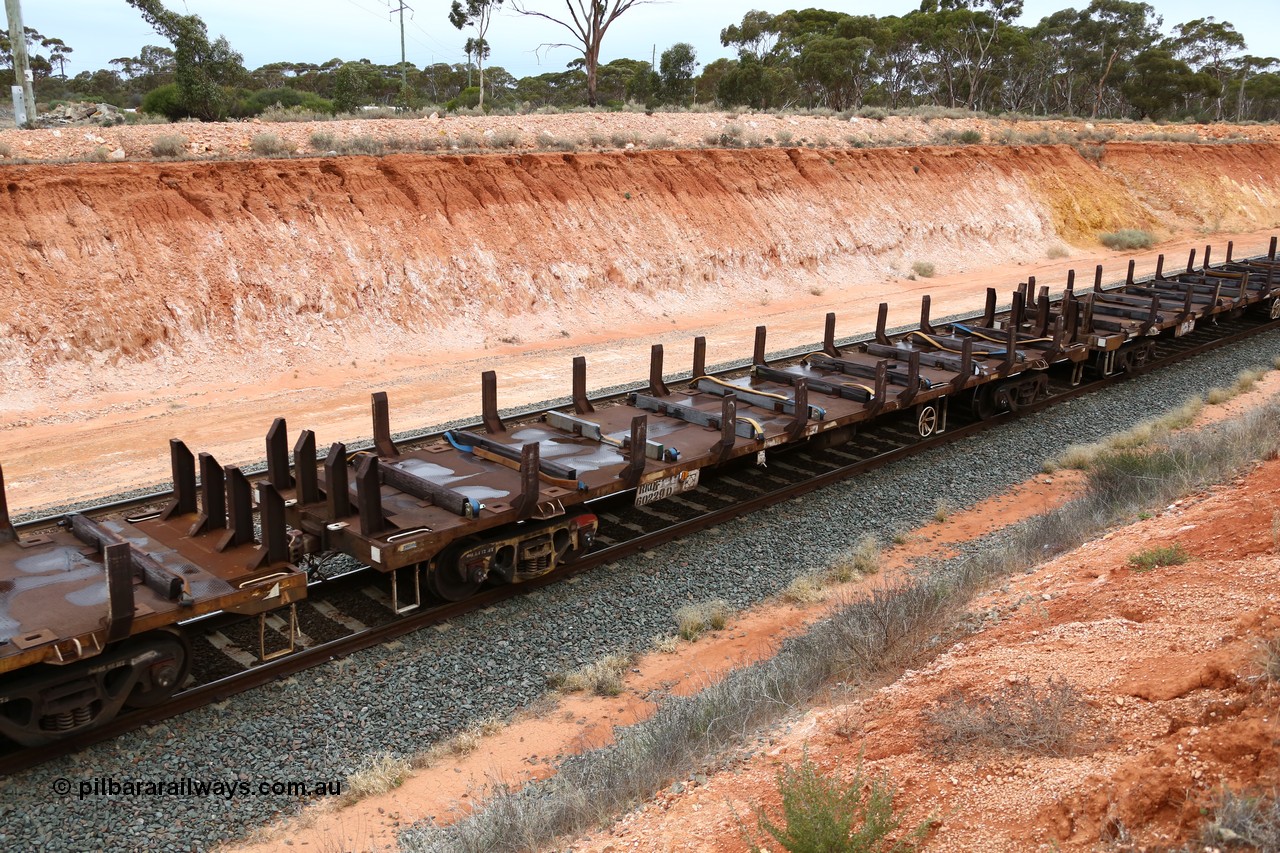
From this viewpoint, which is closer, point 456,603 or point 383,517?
point 383,517

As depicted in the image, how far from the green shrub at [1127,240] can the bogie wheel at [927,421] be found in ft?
102

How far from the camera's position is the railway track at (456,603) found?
7.23m

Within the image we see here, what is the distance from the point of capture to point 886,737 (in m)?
5.71

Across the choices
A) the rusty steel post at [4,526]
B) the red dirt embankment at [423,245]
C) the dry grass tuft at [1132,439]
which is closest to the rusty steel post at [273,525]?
the rusty steel post at [4,526]

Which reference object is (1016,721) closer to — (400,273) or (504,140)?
(400,273)

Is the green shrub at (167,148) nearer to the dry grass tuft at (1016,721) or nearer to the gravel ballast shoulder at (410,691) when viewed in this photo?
the gravel ballast shoulder at (410,691)

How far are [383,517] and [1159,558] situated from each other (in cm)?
638

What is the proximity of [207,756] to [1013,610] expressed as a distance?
611cm

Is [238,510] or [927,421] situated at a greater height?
[238,510]

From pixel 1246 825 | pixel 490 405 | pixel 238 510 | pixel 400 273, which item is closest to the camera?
pixel 1246 825

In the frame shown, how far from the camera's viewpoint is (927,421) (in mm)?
14086

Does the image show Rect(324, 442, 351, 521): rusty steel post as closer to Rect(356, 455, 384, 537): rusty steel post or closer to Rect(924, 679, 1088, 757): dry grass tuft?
Rect(356, 455, 384, 537): rusty steel post

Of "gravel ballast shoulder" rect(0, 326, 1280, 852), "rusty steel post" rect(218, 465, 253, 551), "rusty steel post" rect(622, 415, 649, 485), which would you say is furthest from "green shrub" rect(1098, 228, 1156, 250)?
"rusty steel post" rect(218, 465, 253, 551)

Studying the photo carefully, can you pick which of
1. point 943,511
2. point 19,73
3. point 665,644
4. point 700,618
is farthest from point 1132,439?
point 19,73
